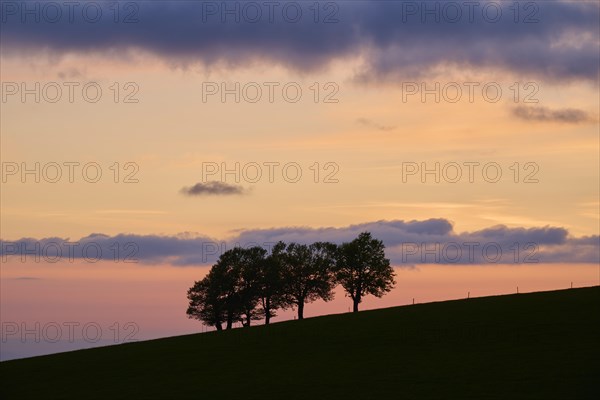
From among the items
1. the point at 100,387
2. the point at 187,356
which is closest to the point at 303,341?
the point at 187,356

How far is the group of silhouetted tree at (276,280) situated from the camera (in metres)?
117

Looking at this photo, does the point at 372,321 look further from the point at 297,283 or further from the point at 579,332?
the point at 297,283

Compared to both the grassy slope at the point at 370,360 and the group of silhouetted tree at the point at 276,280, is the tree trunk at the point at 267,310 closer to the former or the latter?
the group of silhouetted tree at the point at 276,280

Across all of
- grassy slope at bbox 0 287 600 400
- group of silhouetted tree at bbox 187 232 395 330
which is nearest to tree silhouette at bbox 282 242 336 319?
group of silhouetted tree at bbox 187 232 395 330

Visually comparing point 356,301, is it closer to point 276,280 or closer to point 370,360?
point 276,280

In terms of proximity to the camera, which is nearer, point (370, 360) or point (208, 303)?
point (370, 360)

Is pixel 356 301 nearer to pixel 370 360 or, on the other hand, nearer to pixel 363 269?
pixel 363 269

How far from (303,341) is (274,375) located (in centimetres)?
1451

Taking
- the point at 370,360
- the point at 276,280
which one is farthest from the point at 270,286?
the point at 370,360

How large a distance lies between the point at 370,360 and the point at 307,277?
56.4 metres

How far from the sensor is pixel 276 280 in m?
119

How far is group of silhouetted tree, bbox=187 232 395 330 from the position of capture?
385ft

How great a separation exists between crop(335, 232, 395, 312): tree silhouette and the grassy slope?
24.2m

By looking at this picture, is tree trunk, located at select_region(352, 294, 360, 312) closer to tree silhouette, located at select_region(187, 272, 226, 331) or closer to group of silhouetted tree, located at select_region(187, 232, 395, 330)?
group of silhouetted tree, located at select_region(187, 232, 395, 330)
